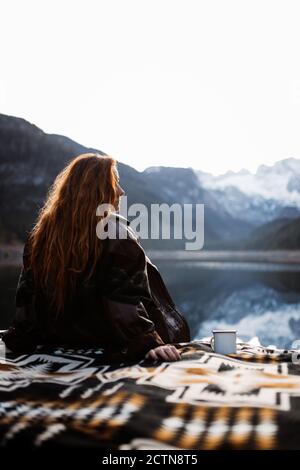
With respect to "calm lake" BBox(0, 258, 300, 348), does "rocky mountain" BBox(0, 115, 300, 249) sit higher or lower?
higher

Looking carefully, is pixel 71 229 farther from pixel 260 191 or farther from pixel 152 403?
pixel 260 191

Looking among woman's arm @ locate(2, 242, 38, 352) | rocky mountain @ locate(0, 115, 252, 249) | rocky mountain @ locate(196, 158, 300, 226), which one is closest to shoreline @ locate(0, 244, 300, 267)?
rocky mountain @ locate(0, 115, 252, 249)

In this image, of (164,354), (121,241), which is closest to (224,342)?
(164,354)

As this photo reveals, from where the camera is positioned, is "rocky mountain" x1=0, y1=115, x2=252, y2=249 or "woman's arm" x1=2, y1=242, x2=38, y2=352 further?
"rocky mountain" x1=0, y1=115, x2=252, y2=249

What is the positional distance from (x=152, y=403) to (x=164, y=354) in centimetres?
52

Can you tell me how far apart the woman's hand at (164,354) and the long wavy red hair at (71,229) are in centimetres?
41

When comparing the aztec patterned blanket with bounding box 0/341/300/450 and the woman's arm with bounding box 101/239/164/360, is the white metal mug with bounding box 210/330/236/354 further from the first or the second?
the woman's arm with bounding box 101/239/164/360

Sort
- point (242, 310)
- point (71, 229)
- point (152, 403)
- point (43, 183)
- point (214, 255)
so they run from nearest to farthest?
1. point (152, 403)
2. point (71, 229)
3. point (242, 310)
4. point (43, 183)
5. point (214, 255)

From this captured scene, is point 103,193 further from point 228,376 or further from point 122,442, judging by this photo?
point 122,442

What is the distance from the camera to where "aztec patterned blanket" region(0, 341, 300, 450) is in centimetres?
132

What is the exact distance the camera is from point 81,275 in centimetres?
226

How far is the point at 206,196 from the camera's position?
97.2m

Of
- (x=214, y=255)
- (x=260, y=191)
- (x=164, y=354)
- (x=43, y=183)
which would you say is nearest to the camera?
(x=164, y=354)

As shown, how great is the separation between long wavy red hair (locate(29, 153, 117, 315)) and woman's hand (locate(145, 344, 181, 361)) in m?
0.41
